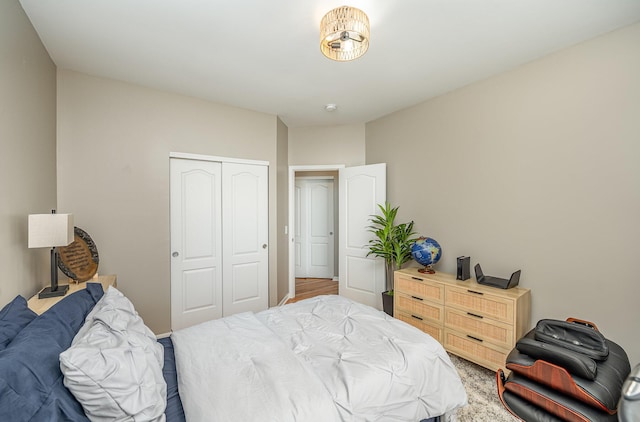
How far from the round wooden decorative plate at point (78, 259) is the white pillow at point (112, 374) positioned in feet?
3.74

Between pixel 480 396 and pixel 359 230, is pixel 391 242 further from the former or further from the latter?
pixel 480 396

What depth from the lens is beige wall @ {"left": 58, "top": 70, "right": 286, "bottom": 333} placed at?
8.69ft

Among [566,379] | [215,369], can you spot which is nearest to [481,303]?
[566,379]

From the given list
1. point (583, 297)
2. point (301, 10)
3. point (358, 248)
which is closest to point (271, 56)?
point (301, 10)

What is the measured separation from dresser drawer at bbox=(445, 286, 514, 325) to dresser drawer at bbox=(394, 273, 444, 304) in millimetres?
84

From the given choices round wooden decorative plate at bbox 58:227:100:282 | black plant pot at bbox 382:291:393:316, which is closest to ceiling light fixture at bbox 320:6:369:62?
round wooden decorative plate at bbox 58:227:100:282

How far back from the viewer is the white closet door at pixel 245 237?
355 centimetres

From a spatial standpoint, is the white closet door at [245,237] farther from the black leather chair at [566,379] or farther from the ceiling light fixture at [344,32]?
the black leather chair at [566,379]

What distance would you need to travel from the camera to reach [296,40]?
2.17 meters

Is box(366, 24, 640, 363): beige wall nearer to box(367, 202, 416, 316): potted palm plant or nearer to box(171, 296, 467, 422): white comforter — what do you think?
box(367, 202, 416, 316): potted palm plant

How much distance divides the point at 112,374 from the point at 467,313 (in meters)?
2.63

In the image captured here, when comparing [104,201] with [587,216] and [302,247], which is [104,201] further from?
[587,216]

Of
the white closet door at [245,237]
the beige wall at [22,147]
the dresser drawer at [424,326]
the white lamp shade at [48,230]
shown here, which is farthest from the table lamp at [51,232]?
the dresser drawer at [424,326]

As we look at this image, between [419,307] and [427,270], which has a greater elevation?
[427,270]
